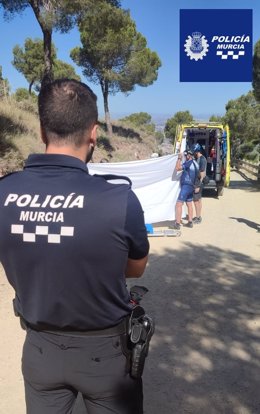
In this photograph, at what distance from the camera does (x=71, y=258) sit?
156 cm

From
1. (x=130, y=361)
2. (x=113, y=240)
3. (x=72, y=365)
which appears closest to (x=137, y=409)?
(x=130, y=361)

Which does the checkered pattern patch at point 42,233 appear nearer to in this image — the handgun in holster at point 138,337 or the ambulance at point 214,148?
the handgun in holster at point 138,337

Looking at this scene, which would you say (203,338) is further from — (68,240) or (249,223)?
(249,223)

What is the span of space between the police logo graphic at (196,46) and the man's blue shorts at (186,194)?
7111 millimetres

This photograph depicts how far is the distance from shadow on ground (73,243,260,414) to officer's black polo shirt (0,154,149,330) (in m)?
1.83

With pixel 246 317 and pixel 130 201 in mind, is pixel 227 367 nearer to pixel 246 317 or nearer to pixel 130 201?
pixel 246 317

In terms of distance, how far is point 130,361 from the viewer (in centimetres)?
175

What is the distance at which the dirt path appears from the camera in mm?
3250

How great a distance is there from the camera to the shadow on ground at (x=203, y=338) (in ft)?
10.6

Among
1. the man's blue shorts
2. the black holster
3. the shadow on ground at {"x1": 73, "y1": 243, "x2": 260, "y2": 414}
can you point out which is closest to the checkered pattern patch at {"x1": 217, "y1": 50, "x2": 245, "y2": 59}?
the man's blue shorts

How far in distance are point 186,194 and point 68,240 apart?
8017mm

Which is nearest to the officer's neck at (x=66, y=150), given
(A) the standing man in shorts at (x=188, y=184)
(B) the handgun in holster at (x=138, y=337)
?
(B) the handgun in holster at (x=138, y=337)

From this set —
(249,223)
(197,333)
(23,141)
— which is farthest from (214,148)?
(197,333)

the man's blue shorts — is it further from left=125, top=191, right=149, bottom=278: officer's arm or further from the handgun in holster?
left=125, top=191, right=149, bottom=278: officer's arm
